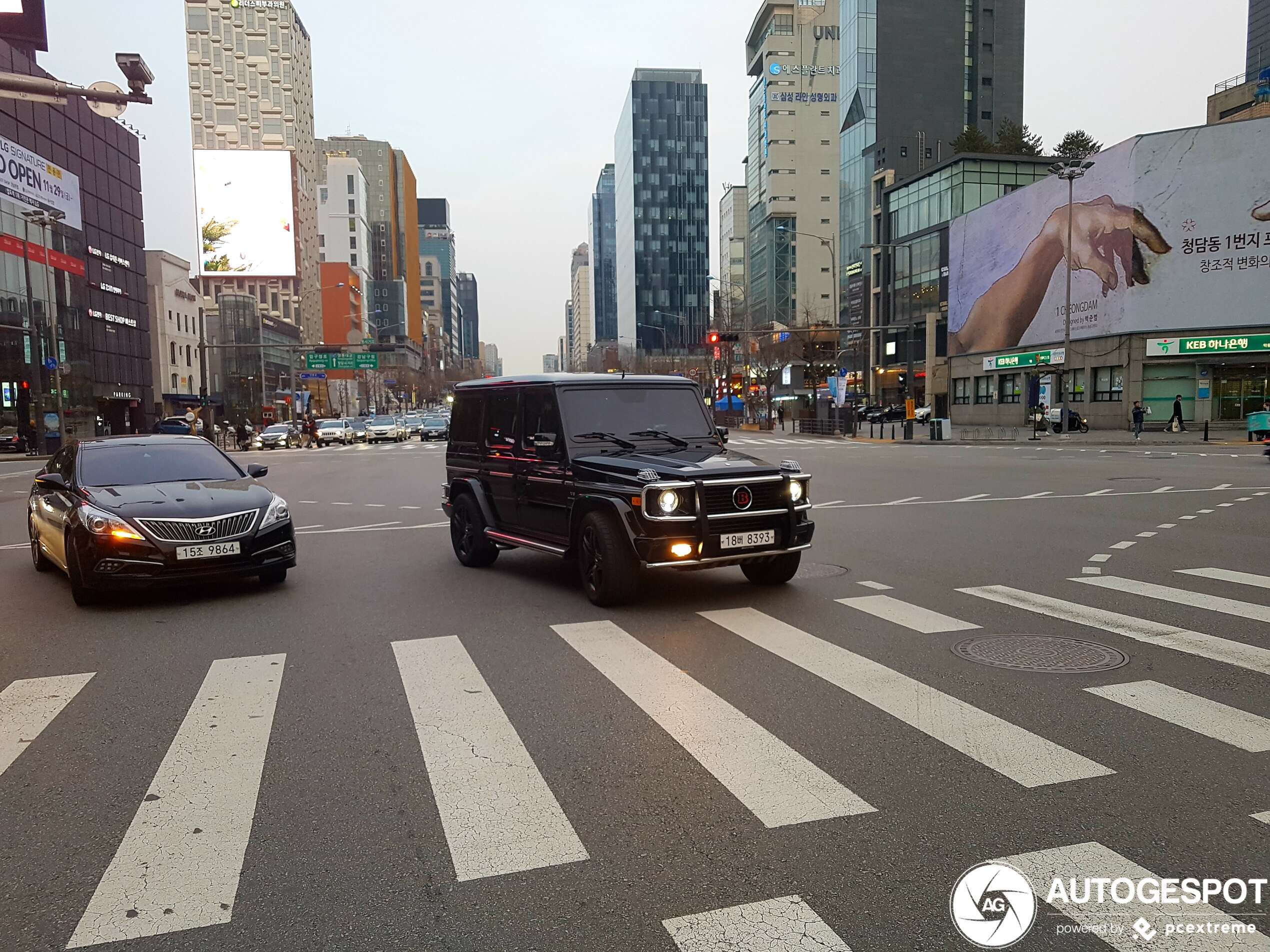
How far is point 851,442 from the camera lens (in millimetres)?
43719

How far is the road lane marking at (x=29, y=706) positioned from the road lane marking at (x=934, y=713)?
443cm

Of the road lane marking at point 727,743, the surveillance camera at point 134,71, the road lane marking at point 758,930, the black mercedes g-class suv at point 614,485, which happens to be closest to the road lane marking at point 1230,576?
the black mercedes g-class suv at point 614,485

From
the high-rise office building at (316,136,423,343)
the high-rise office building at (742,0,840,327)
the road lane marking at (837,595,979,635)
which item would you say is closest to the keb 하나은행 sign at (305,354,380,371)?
the high-rise office building at (742,0,840,327)

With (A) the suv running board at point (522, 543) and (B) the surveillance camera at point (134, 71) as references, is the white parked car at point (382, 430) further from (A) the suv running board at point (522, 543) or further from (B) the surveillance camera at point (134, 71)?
(A) the suv running board at point (522, 543)

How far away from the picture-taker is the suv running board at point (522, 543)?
8.95m

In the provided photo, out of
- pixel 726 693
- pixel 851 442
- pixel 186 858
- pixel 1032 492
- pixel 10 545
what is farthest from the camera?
pixel 851 442

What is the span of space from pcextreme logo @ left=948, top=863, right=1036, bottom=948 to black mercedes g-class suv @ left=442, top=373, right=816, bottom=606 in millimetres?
4560

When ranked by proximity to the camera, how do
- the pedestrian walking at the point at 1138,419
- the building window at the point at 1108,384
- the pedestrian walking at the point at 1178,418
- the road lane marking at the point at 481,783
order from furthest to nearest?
1. the building window at the point at 1108,384
2. the pedestrian walking at the point at 1178,418
3. the pedestrian walking at the point at 1138,419
4. the road lane marking at the point at 481,783

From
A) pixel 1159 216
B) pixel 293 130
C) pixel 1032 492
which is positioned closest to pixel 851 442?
pixel 1159 216

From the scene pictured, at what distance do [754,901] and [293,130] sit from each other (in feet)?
520

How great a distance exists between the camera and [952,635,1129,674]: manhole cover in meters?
6.03

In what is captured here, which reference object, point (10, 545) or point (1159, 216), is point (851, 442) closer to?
point (1159, 216)
